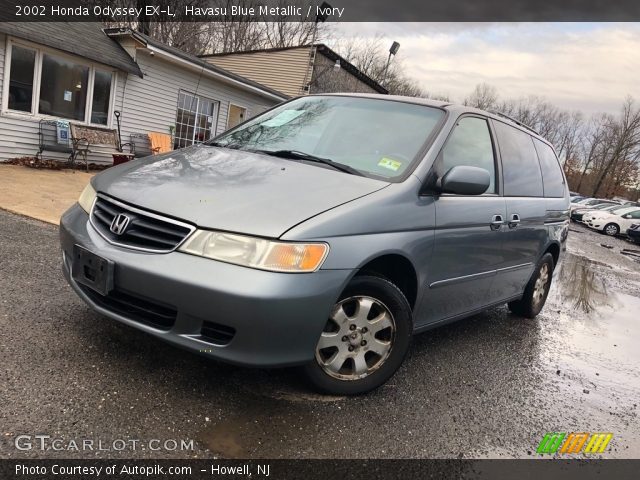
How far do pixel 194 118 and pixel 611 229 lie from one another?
21.2 m

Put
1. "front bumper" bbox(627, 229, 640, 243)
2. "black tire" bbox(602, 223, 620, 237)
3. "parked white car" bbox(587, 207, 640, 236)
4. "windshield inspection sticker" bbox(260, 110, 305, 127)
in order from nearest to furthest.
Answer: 1. "windshield inspection sticker" bbox(260, 110, 305, 127)
2. "front bumper" bbox(627, 229, 640, 243)
3. "parked white car" bbox(587, 207, 640, 236)
4. "black tire" bbox(602, 223, 620, 237)

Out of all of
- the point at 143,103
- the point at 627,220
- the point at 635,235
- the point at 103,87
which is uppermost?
the point at 103,87

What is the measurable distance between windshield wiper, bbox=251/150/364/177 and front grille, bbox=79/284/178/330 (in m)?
1.29

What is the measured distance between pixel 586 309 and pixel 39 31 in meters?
10.6

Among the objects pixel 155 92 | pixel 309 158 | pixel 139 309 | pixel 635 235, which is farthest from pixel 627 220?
pixel 139 309

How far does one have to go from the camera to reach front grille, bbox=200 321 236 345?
229cm

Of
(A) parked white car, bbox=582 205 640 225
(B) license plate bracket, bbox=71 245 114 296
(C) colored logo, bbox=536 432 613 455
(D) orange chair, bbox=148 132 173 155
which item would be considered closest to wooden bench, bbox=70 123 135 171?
(D) orange chair, bbox=148 132 173 155

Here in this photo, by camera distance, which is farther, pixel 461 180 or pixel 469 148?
pixel 469 148

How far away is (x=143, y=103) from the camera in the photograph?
12.4m

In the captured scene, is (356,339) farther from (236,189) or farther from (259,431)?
(236,189)

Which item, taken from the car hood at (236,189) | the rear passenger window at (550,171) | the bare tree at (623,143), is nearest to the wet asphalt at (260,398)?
the car hood at (236,189)

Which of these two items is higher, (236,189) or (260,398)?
(236,189)

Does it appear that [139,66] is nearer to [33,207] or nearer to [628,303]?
[33,207]

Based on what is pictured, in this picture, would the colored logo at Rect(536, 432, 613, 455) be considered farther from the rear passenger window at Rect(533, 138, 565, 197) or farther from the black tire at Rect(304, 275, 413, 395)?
the rear passenger window at Rect(533, 138, 565, 197)
